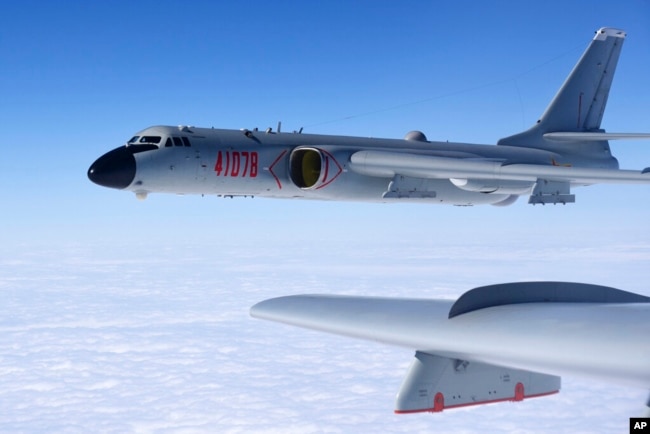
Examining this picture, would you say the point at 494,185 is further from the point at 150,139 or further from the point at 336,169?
the point at 150,139

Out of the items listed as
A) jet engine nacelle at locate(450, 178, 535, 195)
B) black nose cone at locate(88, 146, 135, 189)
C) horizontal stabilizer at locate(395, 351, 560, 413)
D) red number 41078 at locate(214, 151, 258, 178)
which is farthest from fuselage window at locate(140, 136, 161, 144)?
horizontal stabilizer at locate(395, 351, 560, 413)

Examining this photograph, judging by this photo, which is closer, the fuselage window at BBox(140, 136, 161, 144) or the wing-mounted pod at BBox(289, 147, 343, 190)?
the fuselage window at BBox(140, 136, 161, 144)

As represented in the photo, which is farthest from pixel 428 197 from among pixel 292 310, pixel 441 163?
pixel 292 310

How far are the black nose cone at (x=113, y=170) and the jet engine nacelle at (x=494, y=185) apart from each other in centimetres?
1057

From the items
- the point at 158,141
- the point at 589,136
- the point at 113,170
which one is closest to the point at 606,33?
the point at 589,136

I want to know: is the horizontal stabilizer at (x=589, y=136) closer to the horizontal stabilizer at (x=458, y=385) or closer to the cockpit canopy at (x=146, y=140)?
the cockpit canopy at (x=146, y=140)

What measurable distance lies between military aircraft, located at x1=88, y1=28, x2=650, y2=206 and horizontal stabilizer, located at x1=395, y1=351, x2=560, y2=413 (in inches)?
558

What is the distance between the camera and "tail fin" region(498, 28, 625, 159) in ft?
96.5

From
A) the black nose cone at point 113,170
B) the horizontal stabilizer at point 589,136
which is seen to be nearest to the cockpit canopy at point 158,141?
the black nose cone at point 113,170

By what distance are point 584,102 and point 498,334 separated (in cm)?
→ 2866

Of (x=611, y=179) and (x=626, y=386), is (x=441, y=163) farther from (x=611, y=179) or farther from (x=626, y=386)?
(x=626, y=386)

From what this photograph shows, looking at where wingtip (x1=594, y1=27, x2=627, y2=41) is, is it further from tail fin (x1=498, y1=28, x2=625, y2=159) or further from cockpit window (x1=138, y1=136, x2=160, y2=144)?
cockpit window (x1=138, y1=136, x2=160, y2=144)

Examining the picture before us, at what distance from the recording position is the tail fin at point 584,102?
1158 inches

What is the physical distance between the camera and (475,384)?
6.17 meters
